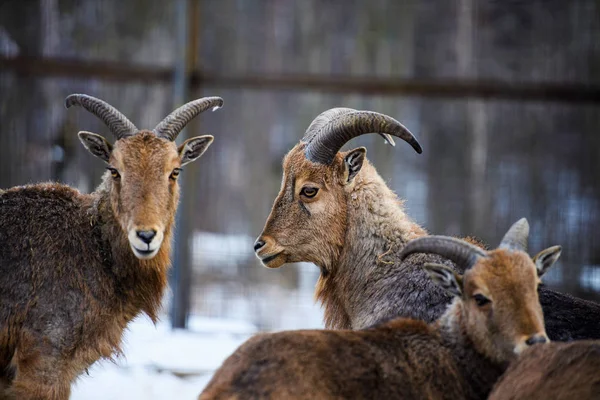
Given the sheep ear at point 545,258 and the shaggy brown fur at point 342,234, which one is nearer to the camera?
the sheep ear at point 545,258

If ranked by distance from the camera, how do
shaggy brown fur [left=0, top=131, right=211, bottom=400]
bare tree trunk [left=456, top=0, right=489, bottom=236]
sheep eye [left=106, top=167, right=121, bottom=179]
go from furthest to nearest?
1. bare tree trunk [left=456, top=0, right=489, bottom=236]
2. sheep eye [left=106, top=167, right=121, bottom=179]
3. shaggy brown fur [left=0, top=131, right=211, bottom=400]

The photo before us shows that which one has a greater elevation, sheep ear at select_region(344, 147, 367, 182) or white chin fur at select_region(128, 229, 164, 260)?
sheep ear at select_region(344, 147, 367, 182)

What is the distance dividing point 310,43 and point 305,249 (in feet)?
19.7

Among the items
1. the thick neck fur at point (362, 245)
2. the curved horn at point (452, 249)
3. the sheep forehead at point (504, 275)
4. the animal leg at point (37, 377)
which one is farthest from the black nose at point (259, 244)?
the sheep forehead at point (504, 275)

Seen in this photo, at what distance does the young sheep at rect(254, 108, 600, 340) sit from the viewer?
22.7ft

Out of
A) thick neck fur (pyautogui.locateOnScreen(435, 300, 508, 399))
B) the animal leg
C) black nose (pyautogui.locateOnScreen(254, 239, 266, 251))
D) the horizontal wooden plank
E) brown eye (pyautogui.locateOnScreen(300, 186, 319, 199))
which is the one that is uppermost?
the horizontal wooden plank

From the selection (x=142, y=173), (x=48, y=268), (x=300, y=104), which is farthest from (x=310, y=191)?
(x=300, y=104)

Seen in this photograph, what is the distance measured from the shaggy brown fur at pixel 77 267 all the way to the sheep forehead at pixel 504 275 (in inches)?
102

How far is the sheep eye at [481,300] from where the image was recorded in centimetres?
550

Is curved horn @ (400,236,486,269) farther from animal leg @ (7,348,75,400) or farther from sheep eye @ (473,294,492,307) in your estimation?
animal leg @ (7,348,75,400)

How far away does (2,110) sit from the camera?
39.1 feet

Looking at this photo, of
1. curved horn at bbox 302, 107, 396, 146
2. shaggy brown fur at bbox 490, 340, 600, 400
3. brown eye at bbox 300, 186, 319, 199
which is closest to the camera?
shaggy brown fur at bbox 490, 340, 600, 400

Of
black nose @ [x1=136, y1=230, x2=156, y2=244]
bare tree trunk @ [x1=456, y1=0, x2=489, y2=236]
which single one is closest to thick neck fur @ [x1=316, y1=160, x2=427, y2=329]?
black nose @ [x1=136, y1=230, x2=156, y2=244]

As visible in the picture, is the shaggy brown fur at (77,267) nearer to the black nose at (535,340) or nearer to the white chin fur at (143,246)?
the white chin fur at (143,246)
